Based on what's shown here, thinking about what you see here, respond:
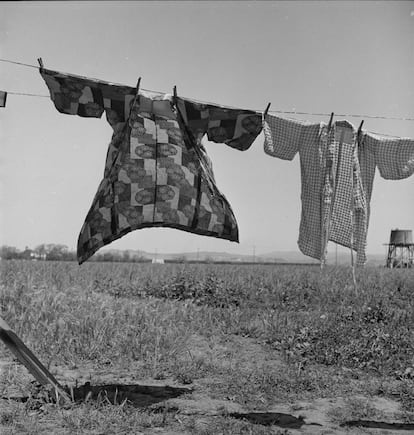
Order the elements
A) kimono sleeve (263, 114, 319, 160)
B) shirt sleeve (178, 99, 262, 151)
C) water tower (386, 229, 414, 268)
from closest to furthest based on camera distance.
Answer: shirt sleeve (178, 99, 262, 151) < kimono sleeve (263, 114, 319, 160) < water tower (386, 229, 414, 268)

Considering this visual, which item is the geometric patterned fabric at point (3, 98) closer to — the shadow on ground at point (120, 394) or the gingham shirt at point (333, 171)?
the gingham shirt at point (333, 171)

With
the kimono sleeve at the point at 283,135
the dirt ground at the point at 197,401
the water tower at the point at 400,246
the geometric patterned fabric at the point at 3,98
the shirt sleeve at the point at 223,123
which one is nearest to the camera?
the dirt ground at the point at 197,401

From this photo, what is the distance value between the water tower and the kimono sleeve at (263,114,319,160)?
31303 millimetres

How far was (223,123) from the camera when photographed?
15.0ft

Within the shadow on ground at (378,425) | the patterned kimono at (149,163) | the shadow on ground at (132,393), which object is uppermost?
the patterned kimono at (149,163)

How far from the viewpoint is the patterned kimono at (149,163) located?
431cm

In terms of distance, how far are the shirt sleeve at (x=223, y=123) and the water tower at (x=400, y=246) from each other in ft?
104

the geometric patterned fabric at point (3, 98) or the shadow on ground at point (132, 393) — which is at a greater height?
the geometric patterned fabric at point (3, 98)

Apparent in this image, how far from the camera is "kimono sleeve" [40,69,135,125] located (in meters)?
4.27

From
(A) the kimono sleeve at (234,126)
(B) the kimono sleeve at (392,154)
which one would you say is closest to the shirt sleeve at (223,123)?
(A) the kimono sleeve at (234,126)

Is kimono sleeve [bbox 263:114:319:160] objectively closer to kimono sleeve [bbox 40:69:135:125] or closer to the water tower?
kimono sleeve [bbox 40:69:135:125]

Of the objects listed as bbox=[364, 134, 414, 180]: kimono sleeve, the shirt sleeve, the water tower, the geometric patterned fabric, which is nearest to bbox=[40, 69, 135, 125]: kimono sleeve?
the geometric patterned fabric

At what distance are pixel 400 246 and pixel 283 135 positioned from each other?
3277 cm

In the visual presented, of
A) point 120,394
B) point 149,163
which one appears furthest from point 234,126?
point 120,394
